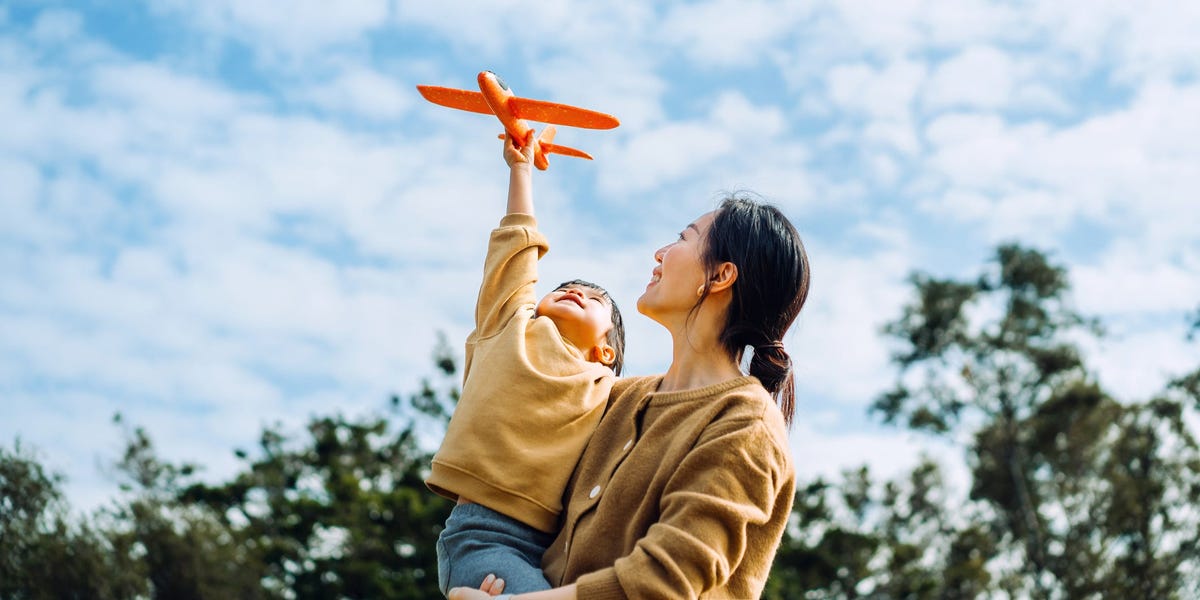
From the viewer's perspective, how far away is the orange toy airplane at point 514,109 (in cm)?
254

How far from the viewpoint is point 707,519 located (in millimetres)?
1957

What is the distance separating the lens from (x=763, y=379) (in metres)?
2.38

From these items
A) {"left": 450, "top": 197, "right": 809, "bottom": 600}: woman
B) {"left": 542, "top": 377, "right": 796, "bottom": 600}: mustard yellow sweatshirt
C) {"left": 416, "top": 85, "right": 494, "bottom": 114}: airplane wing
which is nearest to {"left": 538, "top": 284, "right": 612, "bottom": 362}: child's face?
{"left": 450, "top": 197, "right": 809, "bottom": 600}: woman

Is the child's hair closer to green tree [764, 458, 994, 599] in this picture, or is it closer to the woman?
the woman

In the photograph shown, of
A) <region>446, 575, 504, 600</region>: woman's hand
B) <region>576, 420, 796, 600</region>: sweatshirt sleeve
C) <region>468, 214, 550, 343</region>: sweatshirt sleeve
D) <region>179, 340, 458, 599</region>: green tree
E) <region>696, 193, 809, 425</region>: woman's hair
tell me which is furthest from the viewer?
<region>179, 340, 458, 599</region>: green tree

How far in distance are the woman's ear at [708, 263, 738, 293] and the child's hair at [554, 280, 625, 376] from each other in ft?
1.62

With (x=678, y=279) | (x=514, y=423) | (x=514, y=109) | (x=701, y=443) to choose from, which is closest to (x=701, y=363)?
(x=678, y=279)

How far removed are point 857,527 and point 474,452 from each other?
16146 millimetres

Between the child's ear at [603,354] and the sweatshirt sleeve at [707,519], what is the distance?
64cm

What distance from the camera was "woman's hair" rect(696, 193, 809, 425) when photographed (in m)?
2.33

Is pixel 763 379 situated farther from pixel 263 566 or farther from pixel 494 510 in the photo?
pixel 263 566

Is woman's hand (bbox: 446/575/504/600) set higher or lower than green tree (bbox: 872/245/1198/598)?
lower

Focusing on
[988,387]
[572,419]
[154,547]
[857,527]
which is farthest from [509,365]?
[988,387]

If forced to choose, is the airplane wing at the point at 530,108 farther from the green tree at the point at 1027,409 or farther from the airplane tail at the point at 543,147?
the green tree at the point at 1027,409
